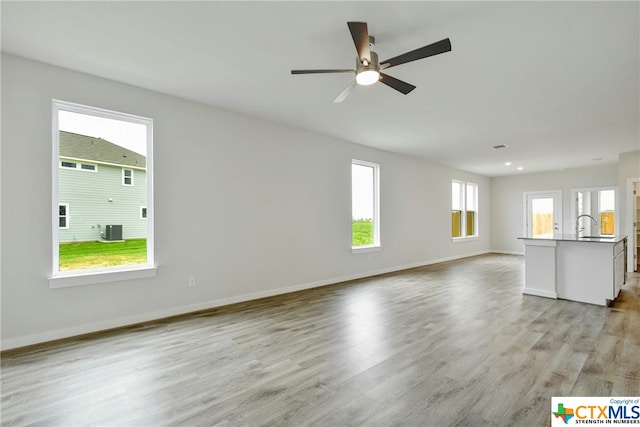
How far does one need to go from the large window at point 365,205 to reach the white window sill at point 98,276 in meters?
3.66

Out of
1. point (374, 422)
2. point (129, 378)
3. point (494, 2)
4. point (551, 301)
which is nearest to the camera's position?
point (374, 422)

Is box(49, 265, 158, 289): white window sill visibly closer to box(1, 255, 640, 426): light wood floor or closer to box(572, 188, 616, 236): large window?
box(1, 255, 640, 426): light wood floor

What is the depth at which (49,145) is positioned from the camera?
3.07 m

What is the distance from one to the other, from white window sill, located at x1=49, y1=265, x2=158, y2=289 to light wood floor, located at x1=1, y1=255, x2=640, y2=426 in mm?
570

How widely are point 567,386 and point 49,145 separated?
16.2 feet

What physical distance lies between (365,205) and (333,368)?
4.29 meters

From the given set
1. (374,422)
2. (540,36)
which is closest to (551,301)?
(540,36)

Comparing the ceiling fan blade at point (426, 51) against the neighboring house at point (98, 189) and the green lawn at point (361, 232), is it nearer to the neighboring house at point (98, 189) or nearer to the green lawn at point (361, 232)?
the neighboring house at point (98, 189)

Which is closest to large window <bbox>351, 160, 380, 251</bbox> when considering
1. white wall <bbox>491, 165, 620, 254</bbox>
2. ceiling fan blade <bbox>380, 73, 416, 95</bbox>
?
ceiling fan blade <bbox>380, 73, 416, 95</bbox>

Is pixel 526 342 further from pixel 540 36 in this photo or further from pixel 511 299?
pixel 540 36

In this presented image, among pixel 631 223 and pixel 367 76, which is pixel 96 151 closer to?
pixel 367 76

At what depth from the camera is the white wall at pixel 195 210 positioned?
2922 mm

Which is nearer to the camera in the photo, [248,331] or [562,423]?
[562,423]

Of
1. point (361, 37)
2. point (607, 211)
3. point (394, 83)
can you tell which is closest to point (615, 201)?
point (607, 211)
